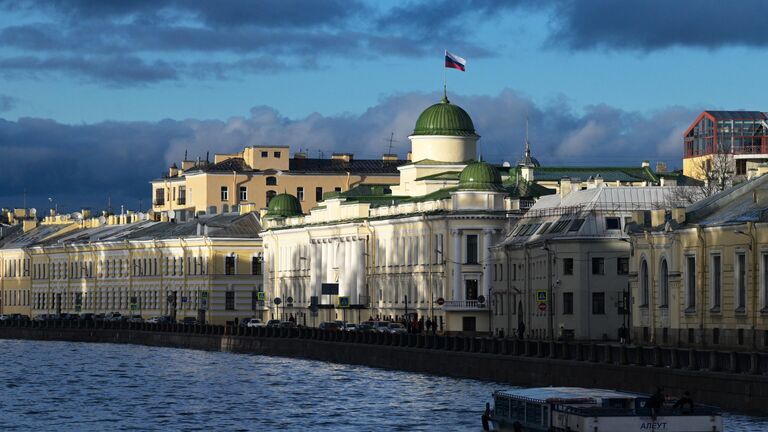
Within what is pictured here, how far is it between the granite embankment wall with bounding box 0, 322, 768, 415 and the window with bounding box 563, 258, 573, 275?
8.95 meters

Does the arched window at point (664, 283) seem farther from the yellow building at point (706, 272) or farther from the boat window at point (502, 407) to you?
the boat window at point (502, 407)

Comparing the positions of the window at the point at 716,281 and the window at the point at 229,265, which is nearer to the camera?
the window at the point at 716,281

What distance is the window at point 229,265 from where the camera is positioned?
14612 cm

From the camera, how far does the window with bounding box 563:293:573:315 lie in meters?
95.2

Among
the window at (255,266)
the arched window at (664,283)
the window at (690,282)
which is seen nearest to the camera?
the window at (690,282)

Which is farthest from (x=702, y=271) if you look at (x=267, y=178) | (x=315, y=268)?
(x=267, y=178)

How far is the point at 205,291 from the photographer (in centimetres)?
14000

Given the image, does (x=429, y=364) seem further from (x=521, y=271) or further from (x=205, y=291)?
(x=205, y=291)

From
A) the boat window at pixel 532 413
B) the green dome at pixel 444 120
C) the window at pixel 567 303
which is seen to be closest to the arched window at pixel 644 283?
the window at pixel 567 303

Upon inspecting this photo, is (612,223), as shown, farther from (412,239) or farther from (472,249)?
(412,239)

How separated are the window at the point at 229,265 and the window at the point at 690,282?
7139 cm

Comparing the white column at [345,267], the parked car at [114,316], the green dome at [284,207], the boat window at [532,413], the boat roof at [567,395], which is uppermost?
the green dome at [284,207]

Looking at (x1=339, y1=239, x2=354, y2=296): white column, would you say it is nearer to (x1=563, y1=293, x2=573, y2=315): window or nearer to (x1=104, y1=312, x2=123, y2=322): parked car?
(x1=104, y1=312, x2=123, y2=322): parked car

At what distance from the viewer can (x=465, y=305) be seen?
10969cm
